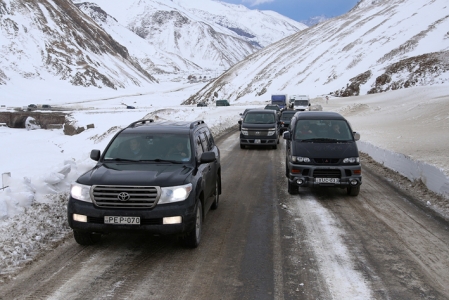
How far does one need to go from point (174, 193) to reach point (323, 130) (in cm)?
607

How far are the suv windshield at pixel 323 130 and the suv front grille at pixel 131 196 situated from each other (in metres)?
5.89

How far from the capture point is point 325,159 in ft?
34.6

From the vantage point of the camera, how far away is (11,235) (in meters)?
6.79

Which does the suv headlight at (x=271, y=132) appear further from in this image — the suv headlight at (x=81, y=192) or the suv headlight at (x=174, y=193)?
the suv headlight at (x=81, y=192)

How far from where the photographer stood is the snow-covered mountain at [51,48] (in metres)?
112

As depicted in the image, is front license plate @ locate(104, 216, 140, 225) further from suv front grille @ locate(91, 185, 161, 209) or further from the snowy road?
the snowy road

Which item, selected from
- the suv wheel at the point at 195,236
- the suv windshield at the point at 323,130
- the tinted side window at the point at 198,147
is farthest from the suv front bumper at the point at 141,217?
the suv windshield at the point at 323,130

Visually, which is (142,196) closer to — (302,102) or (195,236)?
(195,236)

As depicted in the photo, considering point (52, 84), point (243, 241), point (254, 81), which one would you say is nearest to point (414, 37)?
point (254, 81)

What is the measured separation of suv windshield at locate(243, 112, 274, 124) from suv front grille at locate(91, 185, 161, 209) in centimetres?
1525

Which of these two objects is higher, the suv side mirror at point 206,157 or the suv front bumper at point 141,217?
the suv side mirror at point 206,157

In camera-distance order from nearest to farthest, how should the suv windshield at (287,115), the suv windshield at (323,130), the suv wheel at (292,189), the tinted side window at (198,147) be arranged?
the tinted side window at (198,147), the suv wheel at (292,189), the suv windshield at (323,130), the suv windshield at (287,115)

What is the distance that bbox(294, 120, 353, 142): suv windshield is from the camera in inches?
444

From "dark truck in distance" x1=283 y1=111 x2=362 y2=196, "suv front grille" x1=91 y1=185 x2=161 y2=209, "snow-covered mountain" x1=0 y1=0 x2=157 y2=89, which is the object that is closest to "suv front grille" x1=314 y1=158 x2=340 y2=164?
"dark truck in distance" x1=283 y1=111 x2=362 y2=196
